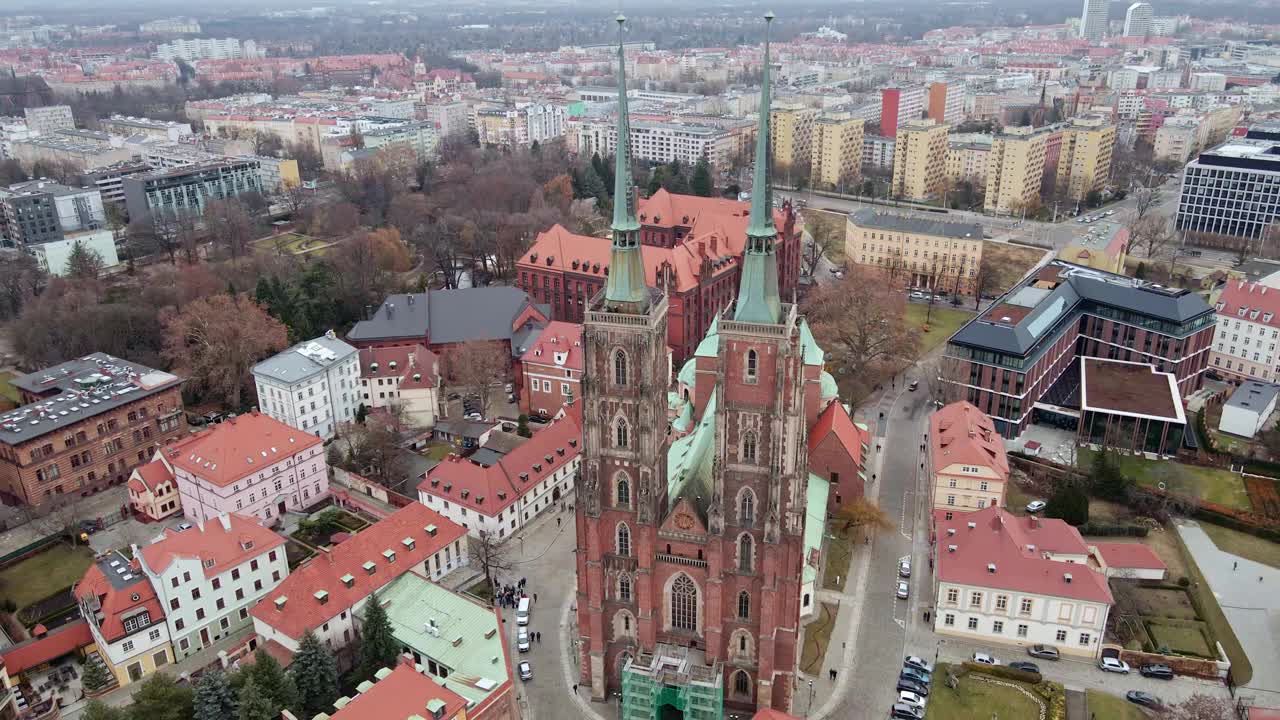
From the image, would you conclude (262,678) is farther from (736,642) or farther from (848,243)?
(848,243)

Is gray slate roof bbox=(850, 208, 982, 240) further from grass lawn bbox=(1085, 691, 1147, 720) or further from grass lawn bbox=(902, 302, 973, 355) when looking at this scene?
grass lawn bbox=(1085, 691, 1147, 720)

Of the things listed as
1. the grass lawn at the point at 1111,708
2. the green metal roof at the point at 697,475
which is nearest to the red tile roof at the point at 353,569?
the green metal roof at the point at 697,475

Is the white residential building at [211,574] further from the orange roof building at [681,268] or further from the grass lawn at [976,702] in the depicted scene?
the grass lawn at [976,702]

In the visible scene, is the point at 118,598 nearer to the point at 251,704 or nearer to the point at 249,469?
the point at 251,704

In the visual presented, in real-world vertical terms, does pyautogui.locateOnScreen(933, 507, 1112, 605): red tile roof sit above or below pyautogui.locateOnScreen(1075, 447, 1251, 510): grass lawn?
above

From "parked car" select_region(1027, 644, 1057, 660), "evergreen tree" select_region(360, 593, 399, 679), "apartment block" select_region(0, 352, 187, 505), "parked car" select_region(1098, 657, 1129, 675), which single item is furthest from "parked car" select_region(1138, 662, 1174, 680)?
"apartment block" select_region(0, 352, 187, 505)

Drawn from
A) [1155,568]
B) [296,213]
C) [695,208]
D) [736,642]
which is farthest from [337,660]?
[296,213]

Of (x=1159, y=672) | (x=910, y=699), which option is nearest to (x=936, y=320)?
(x=1159, y=672)

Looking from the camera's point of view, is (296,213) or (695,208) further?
(296,213)
